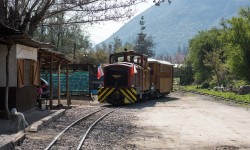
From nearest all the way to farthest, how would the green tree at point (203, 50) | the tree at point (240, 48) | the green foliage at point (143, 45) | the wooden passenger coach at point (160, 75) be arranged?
the wooden passenger coach at point (160, 75), the tree at point (240, 48), the green tree at point (203, 50), the green foliage at point (143, 45)

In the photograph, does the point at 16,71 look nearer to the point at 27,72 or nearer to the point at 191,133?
the point at 27,72

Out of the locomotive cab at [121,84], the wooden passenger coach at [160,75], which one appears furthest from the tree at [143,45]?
the locomotive cab at [121,84]

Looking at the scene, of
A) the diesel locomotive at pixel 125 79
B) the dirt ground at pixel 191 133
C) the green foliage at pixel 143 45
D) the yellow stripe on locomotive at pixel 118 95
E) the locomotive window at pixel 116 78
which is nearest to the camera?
the dirt ground at pixel 191 133

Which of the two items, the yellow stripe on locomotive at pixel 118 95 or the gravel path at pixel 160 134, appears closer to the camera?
the gravel path at pixel 160 134

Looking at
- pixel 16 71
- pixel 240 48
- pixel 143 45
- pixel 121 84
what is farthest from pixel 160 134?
pixel 143 45

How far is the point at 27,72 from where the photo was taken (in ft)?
63.1

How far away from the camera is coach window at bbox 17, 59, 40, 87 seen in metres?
17.6

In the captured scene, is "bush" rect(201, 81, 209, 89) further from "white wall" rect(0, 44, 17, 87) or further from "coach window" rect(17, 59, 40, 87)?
"white wall" rect(0, 44, 17, 87)

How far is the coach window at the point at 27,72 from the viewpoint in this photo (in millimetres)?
17609

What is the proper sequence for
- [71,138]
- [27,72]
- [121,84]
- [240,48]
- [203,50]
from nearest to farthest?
[71,138], [27,72], [121,84], [240,48], [203,50]

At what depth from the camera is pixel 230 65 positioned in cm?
5388

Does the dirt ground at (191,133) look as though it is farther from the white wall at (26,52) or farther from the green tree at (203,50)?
the green tree at (203,50)

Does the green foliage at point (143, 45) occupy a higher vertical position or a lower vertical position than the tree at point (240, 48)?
higher

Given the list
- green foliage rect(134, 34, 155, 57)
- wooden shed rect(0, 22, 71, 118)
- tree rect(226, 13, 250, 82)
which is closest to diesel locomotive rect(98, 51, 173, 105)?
wooden shed rect(0, 22, 71, 118)
